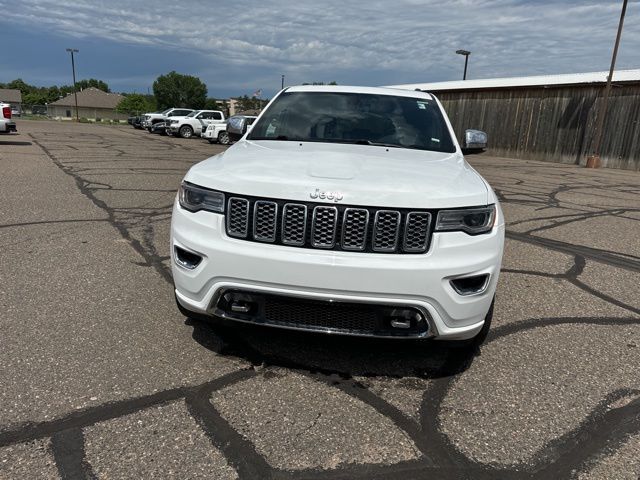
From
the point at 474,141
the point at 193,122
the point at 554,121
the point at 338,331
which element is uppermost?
the point at 554,121

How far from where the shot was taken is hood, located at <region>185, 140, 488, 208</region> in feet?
8.46

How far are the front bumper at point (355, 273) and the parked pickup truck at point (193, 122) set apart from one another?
27.7m

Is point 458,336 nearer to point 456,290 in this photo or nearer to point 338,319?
point 456,290

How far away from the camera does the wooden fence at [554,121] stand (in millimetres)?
21141

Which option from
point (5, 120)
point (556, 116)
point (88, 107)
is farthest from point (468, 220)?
point (88, 107)

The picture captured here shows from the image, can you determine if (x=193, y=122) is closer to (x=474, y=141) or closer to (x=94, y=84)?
(x=474, y=141)

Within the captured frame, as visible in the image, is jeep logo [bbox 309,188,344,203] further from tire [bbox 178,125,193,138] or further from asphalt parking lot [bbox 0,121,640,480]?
tire [bbox 178,125,193,138]

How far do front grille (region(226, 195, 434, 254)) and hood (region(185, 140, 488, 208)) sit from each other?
1.8 inches

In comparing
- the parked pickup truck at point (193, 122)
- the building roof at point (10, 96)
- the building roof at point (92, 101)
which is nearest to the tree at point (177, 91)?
the building roof at point (92, 101)

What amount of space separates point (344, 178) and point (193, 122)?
93.6 feet

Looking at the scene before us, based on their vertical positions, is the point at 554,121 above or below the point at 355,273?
above

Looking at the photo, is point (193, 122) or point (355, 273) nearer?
point (355, 273)

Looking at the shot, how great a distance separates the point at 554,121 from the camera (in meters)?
24.0

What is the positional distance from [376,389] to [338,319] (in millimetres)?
512
